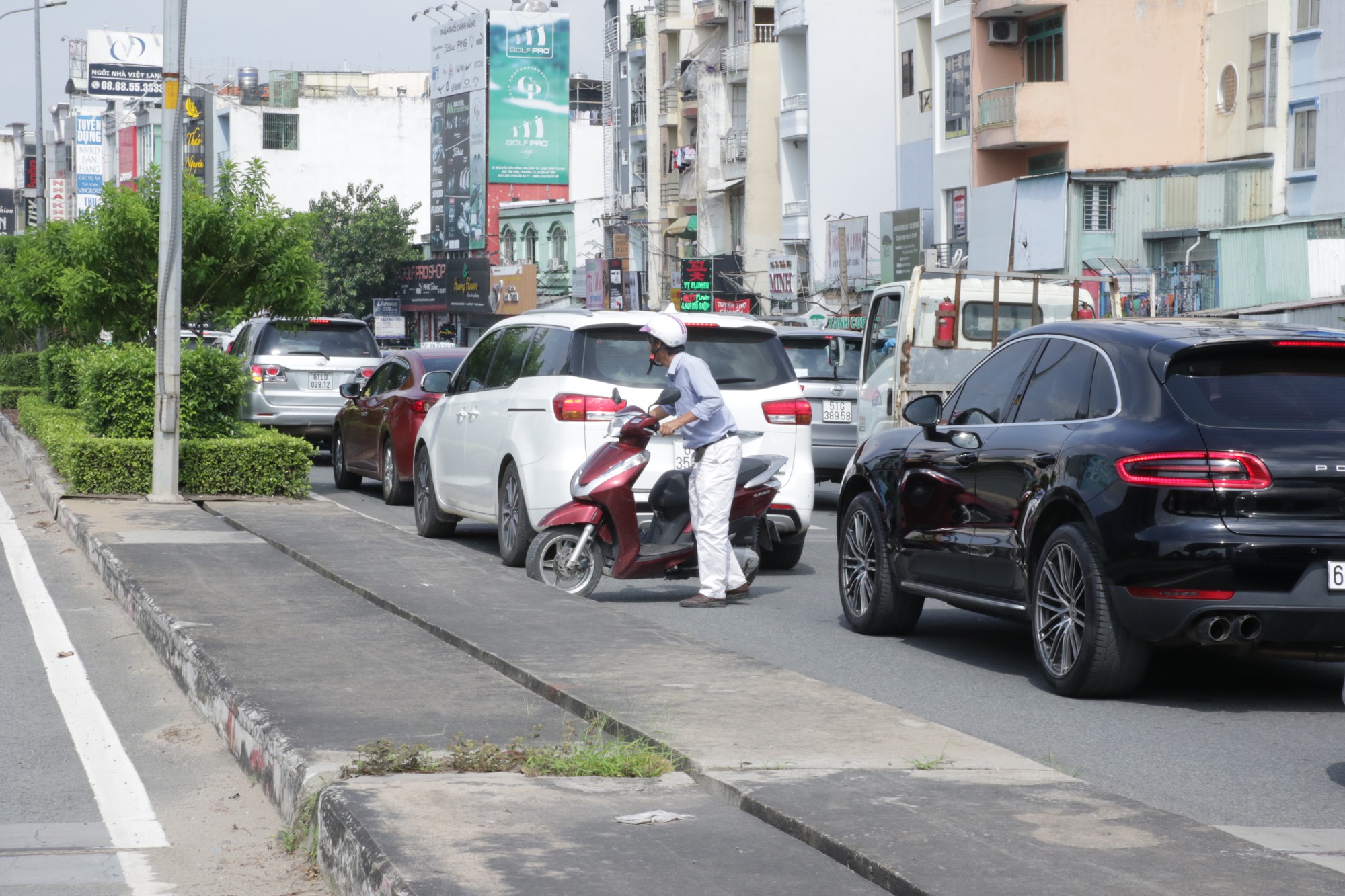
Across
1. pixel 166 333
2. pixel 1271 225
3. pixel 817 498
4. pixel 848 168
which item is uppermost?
pixel 848 168

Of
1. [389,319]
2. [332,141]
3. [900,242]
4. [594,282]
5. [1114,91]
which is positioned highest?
[332,141]

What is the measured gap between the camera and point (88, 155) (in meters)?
107

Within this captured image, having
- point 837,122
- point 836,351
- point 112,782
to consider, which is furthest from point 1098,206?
point 112,782

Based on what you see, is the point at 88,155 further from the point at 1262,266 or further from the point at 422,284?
the point at 1262,266

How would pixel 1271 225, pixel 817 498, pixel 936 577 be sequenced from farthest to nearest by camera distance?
1. pixel 1271 225
2. pixel 817 498
3. pixel 936 577

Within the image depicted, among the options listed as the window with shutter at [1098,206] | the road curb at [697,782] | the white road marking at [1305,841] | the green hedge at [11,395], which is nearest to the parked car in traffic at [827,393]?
the road curb at [697,782]

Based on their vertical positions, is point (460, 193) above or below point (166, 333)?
above

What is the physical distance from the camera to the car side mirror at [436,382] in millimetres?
13836

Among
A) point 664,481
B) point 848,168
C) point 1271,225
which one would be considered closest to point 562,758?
point 664,481

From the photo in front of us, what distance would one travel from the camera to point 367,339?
22109mm

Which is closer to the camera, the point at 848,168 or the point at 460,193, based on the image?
the point at 848,168

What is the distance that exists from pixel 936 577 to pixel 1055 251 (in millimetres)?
27436

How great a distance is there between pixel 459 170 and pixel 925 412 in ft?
248

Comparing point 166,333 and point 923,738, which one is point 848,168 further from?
point 923,738
